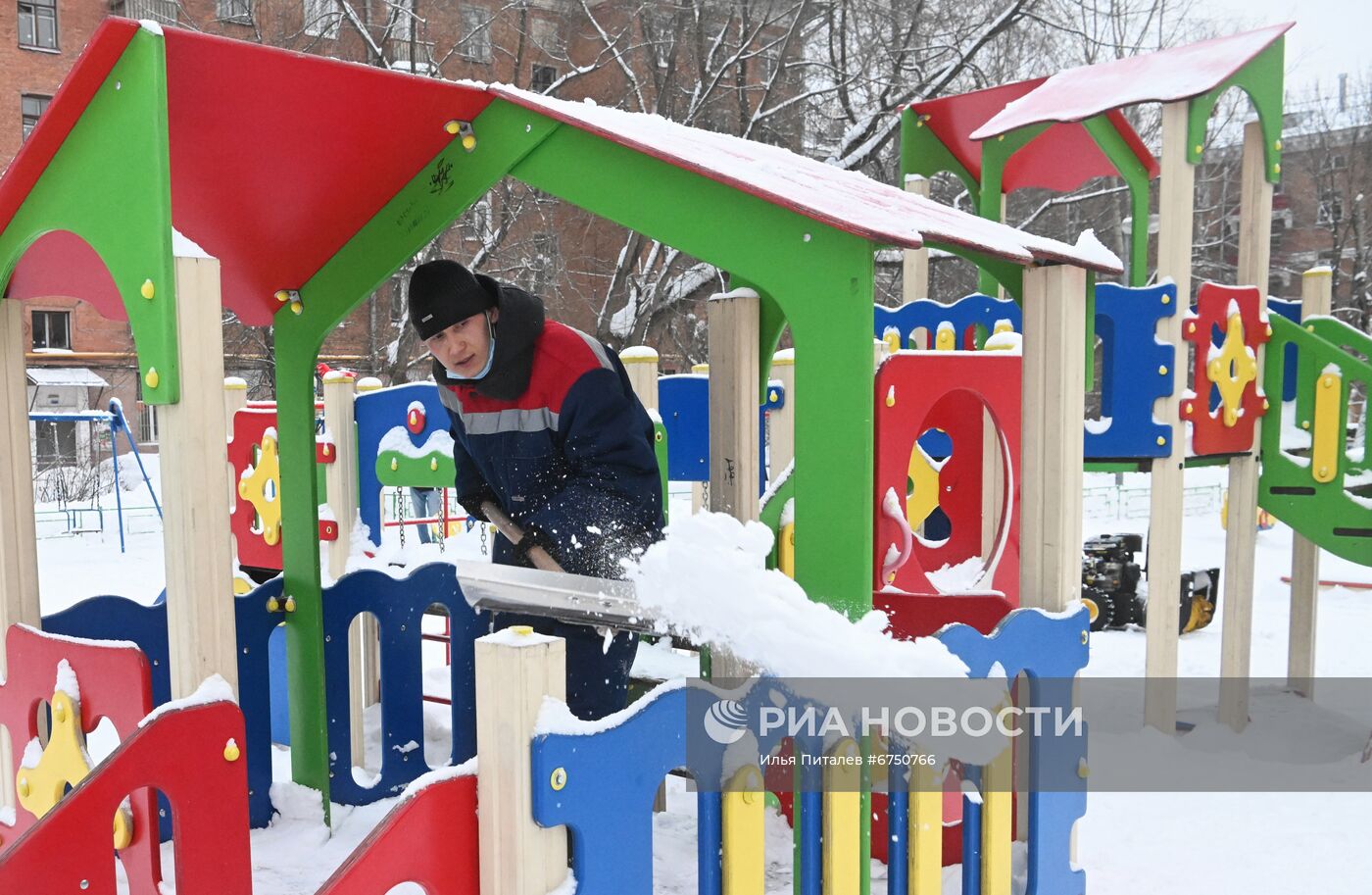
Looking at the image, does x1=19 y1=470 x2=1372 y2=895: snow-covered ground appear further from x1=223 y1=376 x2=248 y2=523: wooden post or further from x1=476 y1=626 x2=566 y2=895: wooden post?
x1=223 y1=376 x2=248 y2=523: wooden post

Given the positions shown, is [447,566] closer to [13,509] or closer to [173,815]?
[13,509]

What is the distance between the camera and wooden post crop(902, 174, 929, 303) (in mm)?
6766

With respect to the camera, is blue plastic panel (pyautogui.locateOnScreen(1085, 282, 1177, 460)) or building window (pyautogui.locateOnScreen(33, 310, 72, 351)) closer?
blue plastic panel (pyautogui.locateOnScreen(1085, 282, 1177, 460))

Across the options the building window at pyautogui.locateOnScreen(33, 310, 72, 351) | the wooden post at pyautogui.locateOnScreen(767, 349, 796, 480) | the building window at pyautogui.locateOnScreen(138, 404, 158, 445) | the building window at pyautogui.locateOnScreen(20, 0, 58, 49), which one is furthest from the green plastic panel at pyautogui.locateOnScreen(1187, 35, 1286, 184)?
the building window at pyautogui.locateOnScreen(20, 0, 58, 49)

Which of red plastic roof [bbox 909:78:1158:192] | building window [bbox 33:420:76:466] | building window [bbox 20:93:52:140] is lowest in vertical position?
building window [bbox 33:420:76:466]

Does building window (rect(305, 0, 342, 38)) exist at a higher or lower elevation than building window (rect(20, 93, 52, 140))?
lower

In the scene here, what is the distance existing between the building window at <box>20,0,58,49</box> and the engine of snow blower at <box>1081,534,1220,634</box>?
24.2 metres

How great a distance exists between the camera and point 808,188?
2.21 metres


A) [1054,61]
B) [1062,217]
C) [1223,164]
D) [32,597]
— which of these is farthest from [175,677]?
[1223,164]

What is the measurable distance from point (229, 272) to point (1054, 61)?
15.3m

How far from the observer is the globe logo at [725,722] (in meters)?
1.85

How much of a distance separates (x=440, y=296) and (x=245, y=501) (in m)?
3.66

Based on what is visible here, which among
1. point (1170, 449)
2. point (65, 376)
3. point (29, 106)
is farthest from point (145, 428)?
point (1170, 449)

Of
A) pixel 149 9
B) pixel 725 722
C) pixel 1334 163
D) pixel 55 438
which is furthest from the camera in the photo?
pixel 1334 163
